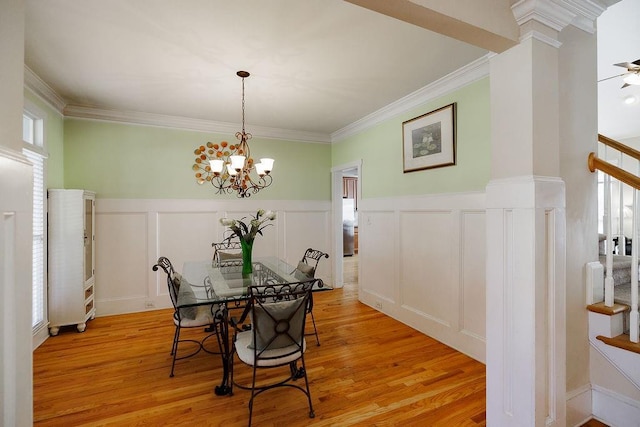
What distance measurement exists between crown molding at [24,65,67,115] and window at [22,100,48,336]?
0.19 meters

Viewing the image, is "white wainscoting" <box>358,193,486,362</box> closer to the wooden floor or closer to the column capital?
the wooden floor

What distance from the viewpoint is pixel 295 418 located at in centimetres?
202

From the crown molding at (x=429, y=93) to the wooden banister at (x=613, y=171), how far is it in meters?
0.99

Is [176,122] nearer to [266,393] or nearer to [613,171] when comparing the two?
[266,393]

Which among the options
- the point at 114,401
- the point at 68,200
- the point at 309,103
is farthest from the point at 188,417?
the point at 309,103

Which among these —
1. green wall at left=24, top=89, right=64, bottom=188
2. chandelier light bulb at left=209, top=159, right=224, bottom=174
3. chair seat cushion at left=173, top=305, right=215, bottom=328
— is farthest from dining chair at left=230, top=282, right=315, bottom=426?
green wall at left=24, top=89, right=64, bottom=188

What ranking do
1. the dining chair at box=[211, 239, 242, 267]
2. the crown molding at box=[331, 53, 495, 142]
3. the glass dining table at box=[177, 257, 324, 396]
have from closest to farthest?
the glass dining table at box=[177, 257, 324, 396]
the crown molding at box=[331, 53, 495, 142]
the dining chair at box=[211, 239, 242, 267]

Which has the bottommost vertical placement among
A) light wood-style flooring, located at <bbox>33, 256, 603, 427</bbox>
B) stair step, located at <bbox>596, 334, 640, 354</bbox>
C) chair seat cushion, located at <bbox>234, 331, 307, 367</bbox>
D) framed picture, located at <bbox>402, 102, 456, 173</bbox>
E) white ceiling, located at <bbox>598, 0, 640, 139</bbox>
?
light wood-style flooring, located at <bbox>33, 256, 603, 427</bbox>

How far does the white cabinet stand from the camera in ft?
10.9

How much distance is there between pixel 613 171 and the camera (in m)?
1.79

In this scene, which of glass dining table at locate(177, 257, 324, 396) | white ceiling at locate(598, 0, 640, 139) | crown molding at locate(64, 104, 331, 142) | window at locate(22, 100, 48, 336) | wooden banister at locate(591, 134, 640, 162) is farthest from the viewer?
crown molding at locate(64, 104, 331, 142)

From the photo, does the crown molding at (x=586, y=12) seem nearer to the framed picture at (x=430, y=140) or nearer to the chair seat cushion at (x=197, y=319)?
the framed picture at (x=430, y=140)

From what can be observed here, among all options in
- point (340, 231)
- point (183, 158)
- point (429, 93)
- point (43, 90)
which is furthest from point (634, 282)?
point (43, 90)

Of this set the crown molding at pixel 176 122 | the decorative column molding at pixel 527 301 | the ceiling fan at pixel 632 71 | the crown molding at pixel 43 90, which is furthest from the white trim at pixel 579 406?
the crown molding at pixel 43 90
